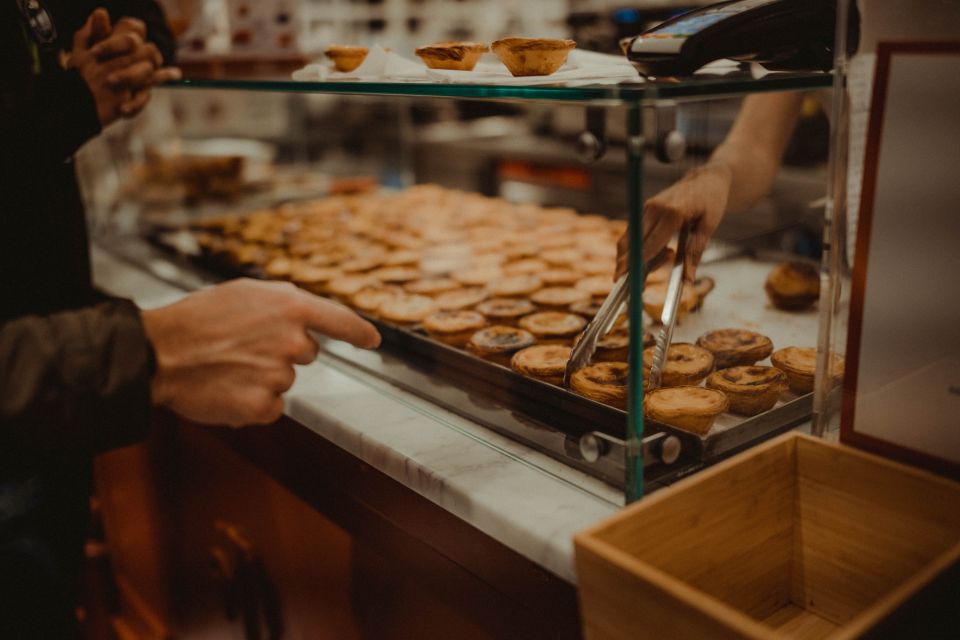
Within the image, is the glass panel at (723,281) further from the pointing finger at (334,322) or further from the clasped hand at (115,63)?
the clasped hand at (115,63)

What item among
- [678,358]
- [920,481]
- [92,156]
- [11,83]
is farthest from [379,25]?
[920,481]

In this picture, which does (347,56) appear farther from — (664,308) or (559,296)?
(664,308)

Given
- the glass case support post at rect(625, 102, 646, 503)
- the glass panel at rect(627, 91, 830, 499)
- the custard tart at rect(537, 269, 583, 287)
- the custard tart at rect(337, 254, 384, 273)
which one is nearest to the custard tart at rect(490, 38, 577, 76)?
the glass panel at rect(627, 91, 830, 499)

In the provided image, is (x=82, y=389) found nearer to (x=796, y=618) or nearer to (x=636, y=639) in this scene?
(x=636, y=639)

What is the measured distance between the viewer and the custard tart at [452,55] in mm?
1269

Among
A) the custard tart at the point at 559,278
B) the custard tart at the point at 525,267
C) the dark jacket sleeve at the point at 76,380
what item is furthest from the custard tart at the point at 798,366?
the dark jacket sleeve at the point at 76,380

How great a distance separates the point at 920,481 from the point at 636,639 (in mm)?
330

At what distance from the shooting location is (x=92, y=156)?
308 centimetres

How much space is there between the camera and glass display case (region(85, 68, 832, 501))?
961 millimetres

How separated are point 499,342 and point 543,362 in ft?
0.43

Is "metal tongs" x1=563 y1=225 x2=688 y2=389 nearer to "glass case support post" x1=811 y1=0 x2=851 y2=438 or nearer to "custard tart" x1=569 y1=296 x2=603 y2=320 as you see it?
"glass case support post" x1=811 y1=0 x2=851 y2=438

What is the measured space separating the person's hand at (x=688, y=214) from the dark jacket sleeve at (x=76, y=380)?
1.89 feet

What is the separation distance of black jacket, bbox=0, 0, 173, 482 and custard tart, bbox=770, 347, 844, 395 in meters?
0.84

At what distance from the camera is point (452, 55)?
127cm
